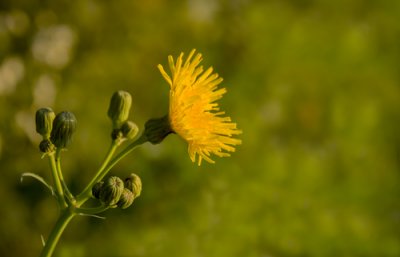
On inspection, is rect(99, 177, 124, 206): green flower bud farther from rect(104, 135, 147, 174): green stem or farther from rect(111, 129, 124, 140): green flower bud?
rect(111, 129, 124, 140): green flower bud

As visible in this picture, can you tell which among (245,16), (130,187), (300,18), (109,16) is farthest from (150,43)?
(130,187)

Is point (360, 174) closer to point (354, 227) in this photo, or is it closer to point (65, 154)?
point (354, 227)

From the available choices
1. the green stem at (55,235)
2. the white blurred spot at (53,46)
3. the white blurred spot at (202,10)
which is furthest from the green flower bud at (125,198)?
the white blurred spot at (202,10)

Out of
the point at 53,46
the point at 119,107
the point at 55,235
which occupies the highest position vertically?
the point at 53,46

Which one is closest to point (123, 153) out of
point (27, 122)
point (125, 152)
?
point (125, 152)

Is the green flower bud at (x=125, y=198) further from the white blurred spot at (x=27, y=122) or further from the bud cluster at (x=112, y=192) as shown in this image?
the white blurred spot at (x=27, y=122)

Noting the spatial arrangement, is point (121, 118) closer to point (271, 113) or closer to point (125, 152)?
point (125, 152)
